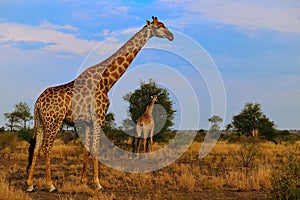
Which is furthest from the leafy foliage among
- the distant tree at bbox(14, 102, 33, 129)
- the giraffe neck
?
the giraffe neck

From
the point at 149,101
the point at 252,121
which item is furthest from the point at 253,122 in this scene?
the point at 149,101

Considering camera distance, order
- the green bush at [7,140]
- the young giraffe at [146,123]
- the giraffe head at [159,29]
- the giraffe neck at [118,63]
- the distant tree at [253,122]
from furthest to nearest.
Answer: the distant tree at [253,122]
the green bush at [7,140]
the young giraffe at [146,123]
the giraffe head at [159,29]
the giraffe neck at [118,63]

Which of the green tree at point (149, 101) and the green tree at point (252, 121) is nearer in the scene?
the green tree at point (149, 101)

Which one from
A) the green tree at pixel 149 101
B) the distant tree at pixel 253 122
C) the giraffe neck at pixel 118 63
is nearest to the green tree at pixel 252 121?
the distant tree at pixel 253 122

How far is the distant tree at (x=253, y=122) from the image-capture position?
37875 millimetres

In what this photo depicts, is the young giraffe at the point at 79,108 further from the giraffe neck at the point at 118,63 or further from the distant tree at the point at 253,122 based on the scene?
the distant tree at the point at 253,122

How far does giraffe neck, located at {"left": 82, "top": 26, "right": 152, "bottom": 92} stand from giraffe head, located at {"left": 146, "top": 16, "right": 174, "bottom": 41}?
5.1 inches

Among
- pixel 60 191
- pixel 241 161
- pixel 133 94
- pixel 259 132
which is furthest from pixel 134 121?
pixel 259 132

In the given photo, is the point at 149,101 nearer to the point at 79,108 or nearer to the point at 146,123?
the point at 146,123

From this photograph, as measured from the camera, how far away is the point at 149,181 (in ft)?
36.5

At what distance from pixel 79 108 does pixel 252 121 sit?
100 ft

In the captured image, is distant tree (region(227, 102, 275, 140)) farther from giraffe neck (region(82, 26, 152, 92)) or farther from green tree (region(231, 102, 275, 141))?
giraffe neck (region(82, 26, 152, 92))

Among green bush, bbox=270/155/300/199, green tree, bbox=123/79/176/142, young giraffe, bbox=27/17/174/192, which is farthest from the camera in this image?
green tree, bbox=123/79/176/142

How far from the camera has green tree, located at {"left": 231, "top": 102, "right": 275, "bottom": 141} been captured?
37969 millimetres
